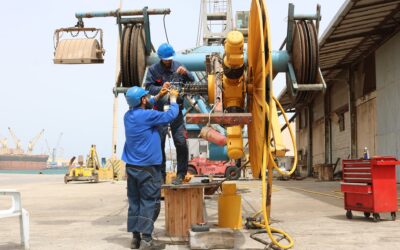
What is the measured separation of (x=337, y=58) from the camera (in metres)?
22.0

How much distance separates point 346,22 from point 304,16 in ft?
33.4

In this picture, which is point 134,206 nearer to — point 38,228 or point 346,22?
point 38,228

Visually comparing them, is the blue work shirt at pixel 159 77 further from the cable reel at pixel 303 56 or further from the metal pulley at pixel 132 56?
the cable reel at pixel 303 56

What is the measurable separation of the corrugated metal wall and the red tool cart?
999cm

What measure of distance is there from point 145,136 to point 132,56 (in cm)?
294

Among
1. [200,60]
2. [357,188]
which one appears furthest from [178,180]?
[357,188]

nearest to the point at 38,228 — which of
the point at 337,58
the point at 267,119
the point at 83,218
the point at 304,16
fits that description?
the point at 83,218

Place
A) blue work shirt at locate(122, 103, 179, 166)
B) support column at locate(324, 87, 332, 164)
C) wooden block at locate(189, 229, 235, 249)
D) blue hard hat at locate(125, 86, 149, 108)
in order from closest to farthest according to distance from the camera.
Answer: wooden block at locate(189, 229, 235, 249)
blue work shirt at locate(122, 103, 179, 166)
blue hard hat at locate(125, 86, 149, 108)
support column at locate(324, 87, 332, 164)

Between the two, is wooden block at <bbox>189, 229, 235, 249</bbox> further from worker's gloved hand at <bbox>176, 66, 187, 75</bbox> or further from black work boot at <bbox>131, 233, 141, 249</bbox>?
worker's gloved hand at <bbox>176, 66, 187, 75</bbox>

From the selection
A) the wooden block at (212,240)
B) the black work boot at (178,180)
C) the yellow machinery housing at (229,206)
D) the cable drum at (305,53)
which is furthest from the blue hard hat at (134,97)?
the cable drum at (305,53)

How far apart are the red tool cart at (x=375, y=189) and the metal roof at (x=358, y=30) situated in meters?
8.74

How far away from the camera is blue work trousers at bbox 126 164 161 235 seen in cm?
515

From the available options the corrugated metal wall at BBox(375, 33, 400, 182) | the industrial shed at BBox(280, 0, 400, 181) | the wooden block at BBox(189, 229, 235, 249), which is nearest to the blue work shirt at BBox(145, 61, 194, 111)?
the wooden block at BBox(189, 229, 235, 249)

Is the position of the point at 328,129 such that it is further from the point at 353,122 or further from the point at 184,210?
the point at 184,210
